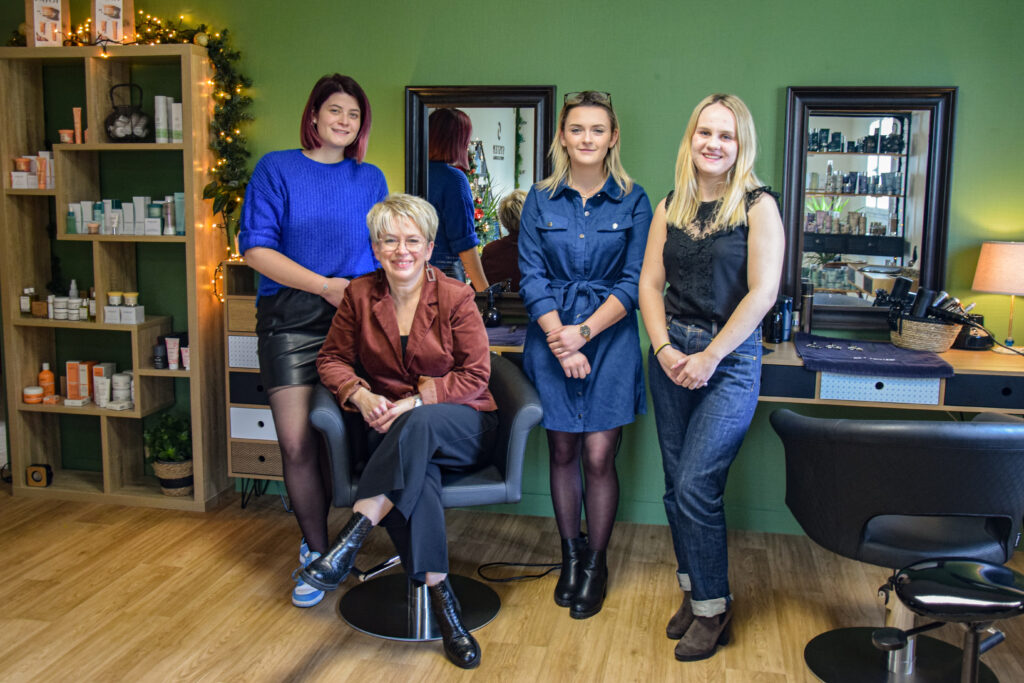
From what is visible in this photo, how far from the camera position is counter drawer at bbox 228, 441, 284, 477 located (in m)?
3.62

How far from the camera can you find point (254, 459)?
3.65m

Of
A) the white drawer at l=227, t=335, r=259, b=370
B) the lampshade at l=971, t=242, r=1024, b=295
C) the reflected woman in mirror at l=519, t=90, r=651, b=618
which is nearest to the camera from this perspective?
the reflected woman in mirror at l=519, t=90, r=651, b=618

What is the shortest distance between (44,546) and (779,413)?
8.74 feet

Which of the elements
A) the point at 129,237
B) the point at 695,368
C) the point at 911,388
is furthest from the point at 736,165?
the point at 129,237

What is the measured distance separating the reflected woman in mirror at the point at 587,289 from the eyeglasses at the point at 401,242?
0.39 metres

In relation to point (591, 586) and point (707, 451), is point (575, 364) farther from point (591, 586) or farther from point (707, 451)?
point (591, 586)

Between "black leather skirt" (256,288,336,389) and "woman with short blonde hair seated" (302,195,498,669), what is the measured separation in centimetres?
22

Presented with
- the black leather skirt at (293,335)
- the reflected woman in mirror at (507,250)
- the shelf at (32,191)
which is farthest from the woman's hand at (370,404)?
the shelf at (32,191)

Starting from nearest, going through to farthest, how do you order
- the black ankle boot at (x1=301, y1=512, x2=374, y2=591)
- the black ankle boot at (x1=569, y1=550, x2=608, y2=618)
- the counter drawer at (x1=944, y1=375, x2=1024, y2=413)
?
1. the black ankle boot at (x1=301, y1=512, x2=374, y2=591)
2. the black ankle boot at (x1=569, y1=550, x2=608, y2=618)
3. the counter drawer at (x1=944, y1=375, x2=1024, y2=413)

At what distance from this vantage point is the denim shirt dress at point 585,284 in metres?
2.77

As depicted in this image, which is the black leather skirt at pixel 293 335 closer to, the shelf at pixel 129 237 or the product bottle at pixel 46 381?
the shelf at pixel 129 237

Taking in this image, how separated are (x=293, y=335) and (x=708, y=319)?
1.30 m

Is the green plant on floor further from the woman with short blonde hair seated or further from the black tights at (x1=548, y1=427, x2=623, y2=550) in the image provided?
the black tights at (x1=548, y1=427, x2=623, y2=550)

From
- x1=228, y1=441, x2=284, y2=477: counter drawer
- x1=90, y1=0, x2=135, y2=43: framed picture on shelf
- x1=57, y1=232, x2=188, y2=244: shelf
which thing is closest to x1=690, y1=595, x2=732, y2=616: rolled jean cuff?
x1=228, y1=441, x2=284, y2=477: counter drawer
